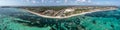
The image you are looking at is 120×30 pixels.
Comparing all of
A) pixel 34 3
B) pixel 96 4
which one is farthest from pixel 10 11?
pixel 96 4

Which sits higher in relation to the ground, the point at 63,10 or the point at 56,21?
the point at 63,10

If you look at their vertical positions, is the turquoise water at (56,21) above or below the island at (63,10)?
below

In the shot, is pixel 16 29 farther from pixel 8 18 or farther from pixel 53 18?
pixel 53 18

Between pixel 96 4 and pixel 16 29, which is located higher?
pixel 96 4
